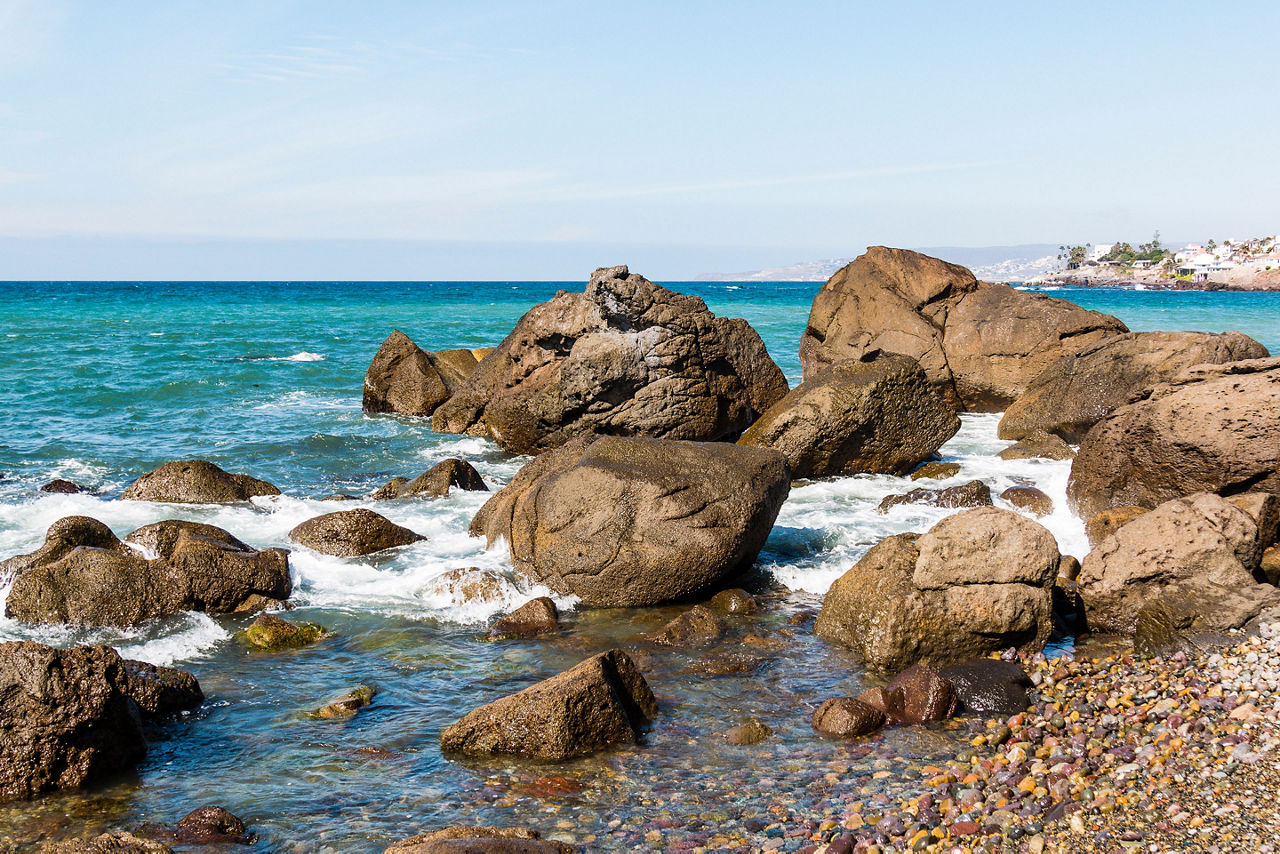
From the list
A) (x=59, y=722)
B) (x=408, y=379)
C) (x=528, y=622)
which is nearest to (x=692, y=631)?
(x=528, y=622)

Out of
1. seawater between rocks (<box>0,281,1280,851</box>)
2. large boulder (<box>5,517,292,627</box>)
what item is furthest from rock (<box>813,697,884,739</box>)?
large boulder (<box>5,517,292,627</box>)

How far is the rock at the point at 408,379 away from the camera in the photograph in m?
25.9

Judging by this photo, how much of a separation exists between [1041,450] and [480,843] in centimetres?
1560

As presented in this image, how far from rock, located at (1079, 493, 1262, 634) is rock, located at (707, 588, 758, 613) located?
3663 mm

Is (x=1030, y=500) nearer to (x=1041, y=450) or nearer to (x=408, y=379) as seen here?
(x=1041, y=450)

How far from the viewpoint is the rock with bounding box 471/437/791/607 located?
11.5 metres

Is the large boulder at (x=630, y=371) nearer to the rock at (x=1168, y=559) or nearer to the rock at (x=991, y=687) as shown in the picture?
the rock at (x=1168, y=559)

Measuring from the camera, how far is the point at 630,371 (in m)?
18.6

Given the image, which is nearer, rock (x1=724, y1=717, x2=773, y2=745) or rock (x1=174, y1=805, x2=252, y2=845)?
rock (x1=174, y1=805, x2=252, y2=845)

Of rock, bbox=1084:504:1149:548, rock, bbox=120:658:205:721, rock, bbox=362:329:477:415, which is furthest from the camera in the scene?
rock, bbox=362:329:477:415

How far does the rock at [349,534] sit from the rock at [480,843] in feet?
24.2

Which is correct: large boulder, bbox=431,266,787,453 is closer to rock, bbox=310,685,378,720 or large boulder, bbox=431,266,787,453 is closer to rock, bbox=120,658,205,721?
rock, bbox=310,685,378,720

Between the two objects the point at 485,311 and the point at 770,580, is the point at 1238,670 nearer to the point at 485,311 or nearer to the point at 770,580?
the point at 770,580

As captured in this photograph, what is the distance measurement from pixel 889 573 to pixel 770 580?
2426 millimetres
